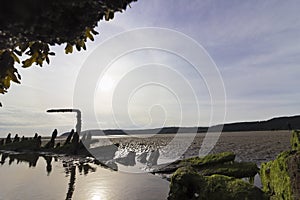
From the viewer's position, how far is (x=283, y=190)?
23.4 ft

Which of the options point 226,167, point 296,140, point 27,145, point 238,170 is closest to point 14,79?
point 296,140

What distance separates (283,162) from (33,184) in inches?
558

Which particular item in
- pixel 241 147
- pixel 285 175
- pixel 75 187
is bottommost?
pixel 75 187

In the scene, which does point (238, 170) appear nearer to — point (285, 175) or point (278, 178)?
point (278, 178)

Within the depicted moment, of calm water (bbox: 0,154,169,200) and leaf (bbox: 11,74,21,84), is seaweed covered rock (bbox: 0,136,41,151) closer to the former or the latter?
calm water (bbox: 0,154,169,200)

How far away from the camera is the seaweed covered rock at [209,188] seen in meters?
7.93

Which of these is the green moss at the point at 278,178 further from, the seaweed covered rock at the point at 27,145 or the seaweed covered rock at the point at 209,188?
the seaweed covered rock at the point at 27,145

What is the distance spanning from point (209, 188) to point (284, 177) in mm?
2243

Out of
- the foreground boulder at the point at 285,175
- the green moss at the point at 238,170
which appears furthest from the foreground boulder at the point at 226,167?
the foreground boulder at the point at 285,175

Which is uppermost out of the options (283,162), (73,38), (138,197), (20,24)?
(73,38)

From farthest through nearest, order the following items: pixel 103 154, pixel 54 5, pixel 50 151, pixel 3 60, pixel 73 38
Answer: pixel 50 151
pixel 103 154
pixel 3 60
pixel 73 38
pixel 54 5

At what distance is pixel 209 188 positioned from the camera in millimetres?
8406

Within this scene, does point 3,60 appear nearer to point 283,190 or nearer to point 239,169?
point 283,190

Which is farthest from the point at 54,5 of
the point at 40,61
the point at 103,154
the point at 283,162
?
the point at 103,154
